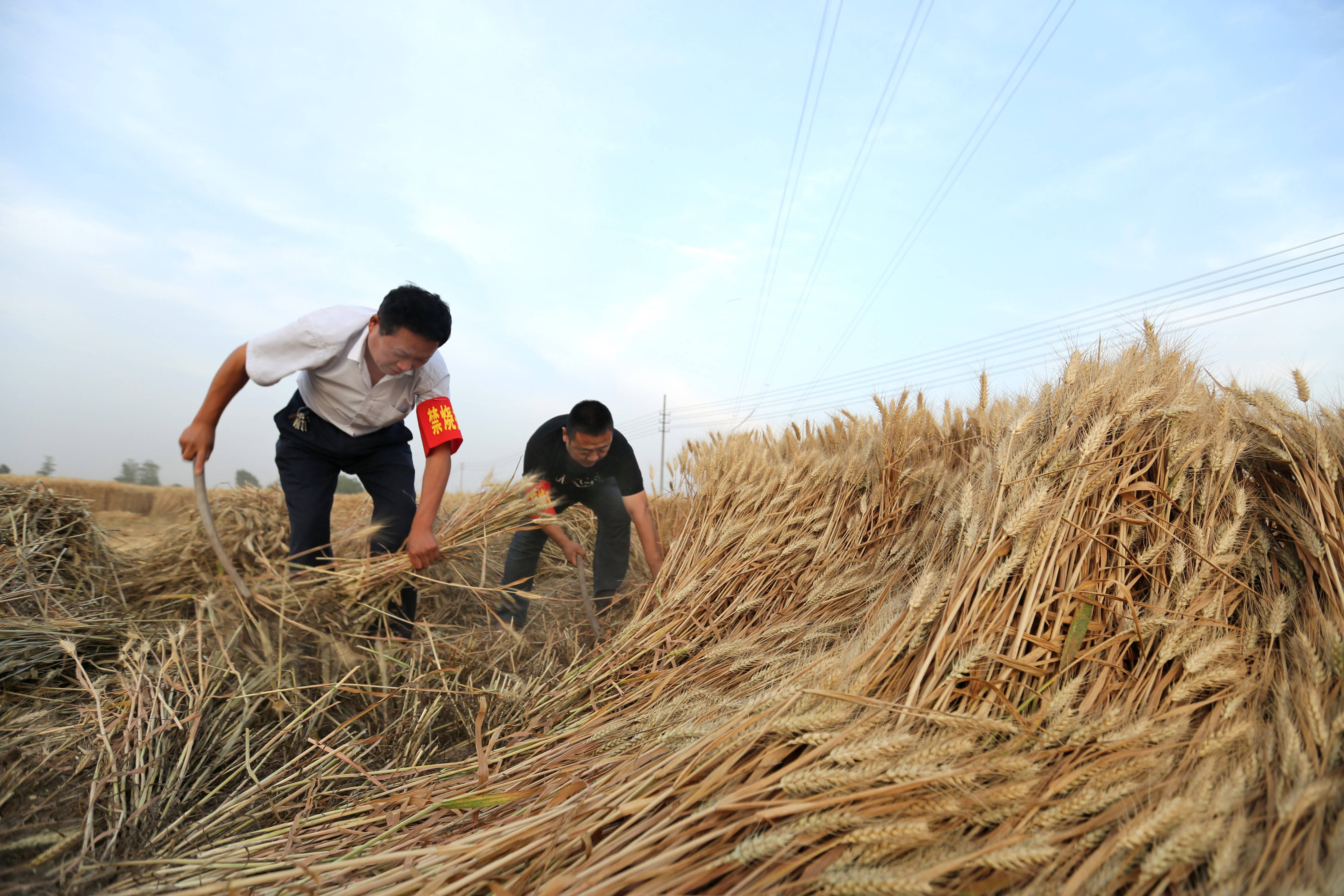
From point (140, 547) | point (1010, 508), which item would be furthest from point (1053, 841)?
point (140, 547)

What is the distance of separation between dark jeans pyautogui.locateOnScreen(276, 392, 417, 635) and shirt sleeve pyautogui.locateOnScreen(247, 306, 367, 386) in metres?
0.35

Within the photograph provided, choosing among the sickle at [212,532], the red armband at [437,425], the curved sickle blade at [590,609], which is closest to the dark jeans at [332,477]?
the red armband at [437,425]

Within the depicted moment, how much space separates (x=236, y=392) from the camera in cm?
244

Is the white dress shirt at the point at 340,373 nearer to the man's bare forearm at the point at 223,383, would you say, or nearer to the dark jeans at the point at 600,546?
the man's bare forearm at the point at 223,383

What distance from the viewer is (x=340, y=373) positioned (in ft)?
7.94

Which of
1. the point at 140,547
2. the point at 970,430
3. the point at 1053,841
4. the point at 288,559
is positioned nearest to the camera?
the point at 1053,841

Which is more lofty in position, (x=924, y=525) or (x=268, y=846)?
(x=924, y=525)

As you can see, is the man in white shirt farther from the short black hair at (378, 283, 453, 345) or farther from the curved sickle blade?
the curved sickle blade

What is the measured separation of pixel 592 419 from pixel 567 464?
23.1 inches

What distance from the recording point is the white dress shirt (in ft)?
7.57

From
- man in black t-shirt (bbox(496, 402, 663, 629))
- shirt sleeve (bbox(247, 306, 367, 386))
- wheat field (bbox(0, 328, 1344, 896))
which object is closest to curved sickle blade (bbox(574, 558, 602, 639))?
man in black t-shirt (bbox(496, 402, 663, 629))

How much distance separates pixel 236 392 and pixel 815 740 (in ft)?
9.19

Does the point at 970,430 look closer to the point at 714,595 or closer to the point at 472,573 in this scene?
the point at 714,595

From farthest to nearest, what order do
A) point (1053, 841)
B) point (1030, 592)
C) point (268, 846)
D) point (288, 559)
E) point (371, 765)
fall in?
1. point (288, 559)
2. point (371, 765)
3. point (268, 846)
4. point (1030, 592)
5. point (1053, 841)
